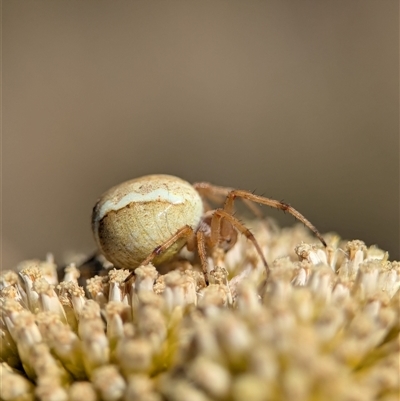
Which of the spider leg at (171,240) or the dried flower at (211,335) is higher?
the spider leg at (171,240)

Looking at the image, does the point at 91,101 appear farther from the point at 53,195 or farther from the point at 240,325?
the point at 240,325

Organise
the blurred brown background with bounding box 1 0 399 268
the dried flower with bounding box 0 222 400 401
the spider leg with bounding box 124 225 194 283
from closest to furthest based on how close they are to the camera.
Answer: the dried flower with bounding box 0 222 400 401 → the spider leg with bounding box 124 225 194 283 → the blurred brown background with bounding box 1 0 399 268

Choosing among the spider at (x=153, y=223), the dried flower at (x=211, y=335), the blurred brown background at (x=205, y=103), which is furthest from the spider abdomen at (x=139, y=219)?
the blurred brown background at (x=205, y=103)

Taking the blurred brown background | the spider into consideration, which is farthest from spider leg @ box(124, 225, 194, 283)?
the blurred brown background

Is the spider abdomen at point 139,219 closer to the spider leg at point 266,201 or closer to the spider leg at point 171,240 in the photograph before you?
the spider leg at point 171,240

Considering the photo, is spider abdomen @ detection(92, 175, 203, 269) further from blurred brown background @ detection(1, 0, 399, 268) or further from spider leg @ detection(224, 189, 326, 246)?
blurred brown background @ detection(1, 0, 399, 268)

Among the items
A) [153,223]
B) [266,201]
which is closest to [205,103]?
[266,201]
